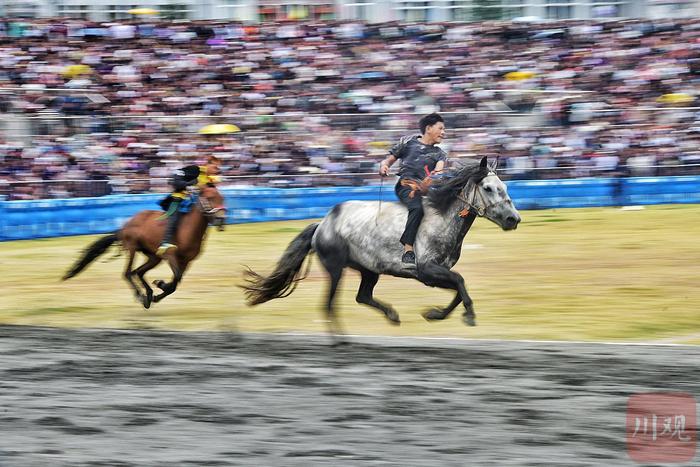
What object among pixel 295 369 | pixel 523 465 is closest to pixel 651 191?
pixel 295 369

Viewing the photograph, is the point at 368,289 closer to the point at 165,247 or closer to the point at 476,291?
the point at 165,247

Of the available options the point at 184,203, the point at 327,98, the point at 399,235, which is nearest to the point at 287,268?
the point at 399,235

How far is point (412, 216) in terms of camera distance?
391 inches

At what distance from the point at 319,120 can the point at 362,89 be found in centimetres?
242

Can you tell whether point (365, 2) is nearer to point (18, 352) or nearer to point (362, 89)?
point (362, 89)

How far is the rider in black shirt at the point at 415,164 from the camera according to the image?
9922mm

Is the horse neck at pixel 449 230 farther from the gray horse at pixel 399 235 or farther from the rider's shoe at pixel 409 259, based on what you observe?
the rider's shoe at pixel 409 259

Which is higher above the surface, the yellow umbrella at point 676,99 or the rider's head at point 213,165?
the rider's head at point 213,165

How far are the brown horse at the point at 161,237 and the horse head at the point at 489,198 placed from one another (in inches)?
142

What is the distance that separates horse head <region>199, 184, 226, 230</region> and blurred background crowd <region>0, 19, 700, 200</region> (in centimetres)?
1119

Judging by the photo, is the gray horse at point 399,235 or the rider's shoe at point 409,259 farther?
the rider's shoe at point 409,259

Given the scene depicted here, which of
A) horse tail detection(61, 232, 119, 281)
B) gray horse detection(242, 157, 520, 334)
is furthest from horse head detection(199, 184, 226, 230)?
gray horse detection(242, 157, 520, 334)

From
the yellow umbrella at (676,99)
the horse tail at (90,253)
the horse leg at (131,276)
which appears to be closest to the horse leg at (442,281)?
the horse leg at (131,276)

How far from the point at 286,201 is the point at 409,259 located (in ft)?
48.4
